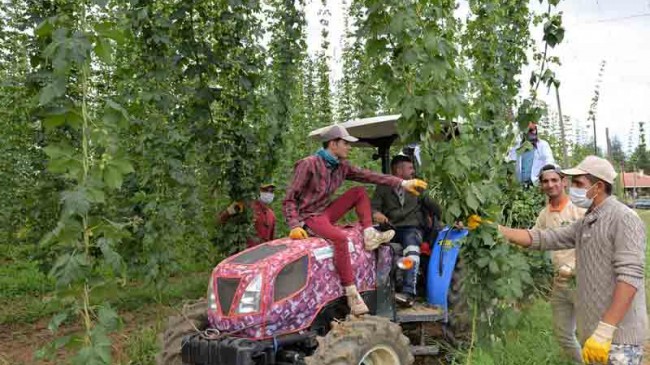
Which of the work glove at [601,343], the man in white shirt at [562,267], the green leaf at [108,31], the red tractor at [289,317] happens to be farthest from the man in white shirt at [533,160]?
the green leaf at [108,31]

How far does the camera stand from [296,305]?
4102 millimetres

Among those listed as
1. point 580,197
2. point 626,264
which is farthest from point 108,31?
point 580,197

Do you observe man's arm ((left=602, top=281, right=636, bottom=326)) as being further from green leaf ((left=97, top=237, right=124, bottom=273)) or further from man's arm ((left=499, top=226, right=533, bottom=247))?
green leaf ((left=97, top=237, right=124, bottom=273))

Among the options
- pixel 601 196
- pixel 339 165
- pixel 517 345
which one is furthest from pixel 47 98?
pixel 517 345

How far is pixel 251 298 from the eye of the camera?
3.98 m

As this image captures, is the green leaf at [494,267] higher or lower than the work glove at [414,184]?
lower

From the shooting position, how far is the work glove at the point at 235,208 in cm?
610

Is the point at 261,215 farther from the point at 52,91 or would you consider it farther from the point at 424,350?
the point at 52,91

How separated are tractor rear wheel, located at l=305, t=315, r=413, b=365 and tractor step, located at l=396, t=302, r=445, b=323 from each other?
0.51 metres

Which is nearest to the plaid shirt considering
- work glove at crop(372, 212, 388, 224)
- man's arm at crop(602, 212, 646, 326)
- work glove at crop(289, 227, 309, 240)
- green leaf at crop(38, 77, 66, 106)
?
work glove at crop(289, 227, 309, 240)

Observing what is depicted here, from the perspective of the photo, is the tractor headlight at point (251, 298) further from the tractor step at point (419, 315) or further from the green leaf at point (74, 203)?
the green leaf at point (74, 203)

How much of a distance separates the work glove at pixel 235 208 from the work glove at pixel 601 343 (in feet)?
12.1

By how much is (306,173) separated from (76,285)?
7.42ft

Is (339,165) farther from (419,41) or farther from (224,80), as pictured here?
(224,80)
